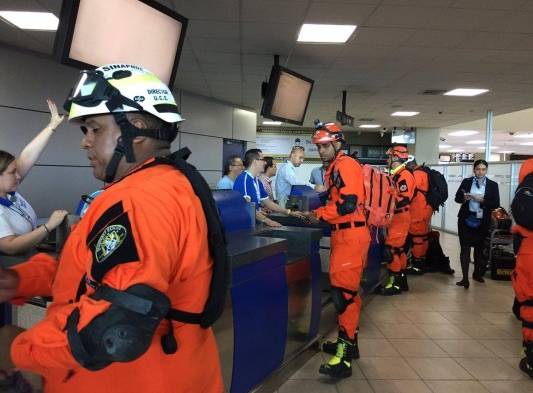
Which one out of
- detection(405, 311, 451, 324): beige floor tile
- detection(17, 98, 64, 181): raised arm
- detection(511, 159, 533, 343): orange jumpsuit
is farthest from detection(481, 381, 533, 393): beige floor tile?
detection(17, 98, 64, 181): raised arm

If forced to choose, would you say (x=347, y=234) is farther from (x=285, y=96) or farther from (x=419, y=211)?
(x=419, y=211)

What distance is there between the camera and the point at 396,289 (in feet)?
18.7

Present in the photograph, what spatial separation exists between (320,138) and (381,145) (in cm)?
1385

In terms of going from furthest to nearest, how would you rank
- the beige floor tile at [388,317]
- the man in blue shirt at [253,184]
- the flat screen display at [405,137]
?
1. the flat screen display at [405,137]
2. the man in blue shirt at [253,184]
3. the beige floor tile at [388,317]

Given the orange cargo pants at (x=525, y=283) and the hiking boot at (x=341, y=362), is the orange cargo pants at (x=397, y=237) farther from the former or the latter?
the hiking boot at (x=341, y=362)

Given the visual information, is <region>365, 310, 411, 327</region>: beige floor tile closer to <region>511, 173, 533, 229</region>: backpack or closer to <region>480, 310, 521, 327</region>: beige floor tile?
<region>480, 310, 521, 327</region>: beige floor tile

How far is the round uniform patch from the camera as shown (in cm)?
94

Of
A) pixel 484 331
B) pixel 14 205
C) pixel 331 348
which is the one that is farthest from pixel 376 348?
pixel 14 205

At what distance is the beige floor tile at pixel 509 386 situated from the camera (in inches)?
125

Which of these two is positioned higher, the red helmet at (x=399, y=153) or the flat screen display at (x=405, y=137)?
the flat screen display at (x=405, y=137)

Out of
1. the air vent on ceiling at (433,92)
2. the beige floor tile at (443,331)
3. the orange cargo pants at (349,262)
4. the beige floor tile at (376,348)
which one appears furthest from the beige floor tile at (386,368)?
the air vent on ceiling at (433,92)

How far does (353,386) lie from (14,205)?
2589mm

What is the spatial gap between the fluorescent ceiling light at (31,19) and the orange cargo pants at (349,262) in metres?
3.97

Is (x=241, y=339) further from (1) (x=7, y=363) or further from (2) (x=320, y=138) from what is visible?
(2) (x=320, y=138)
